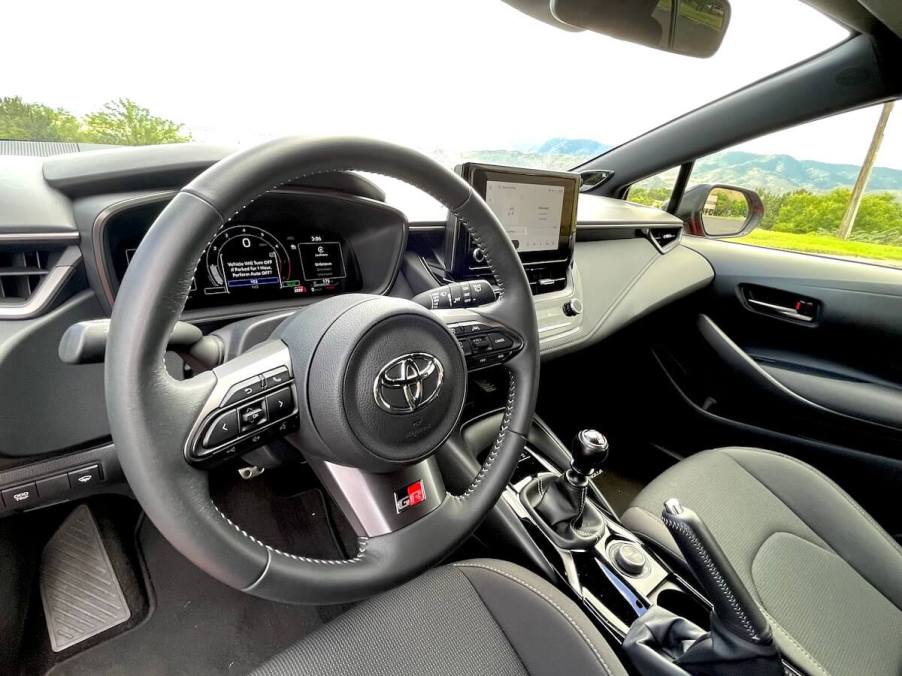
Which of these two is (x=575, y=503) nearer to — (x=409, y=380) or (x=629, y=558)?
(x=629, y=558)

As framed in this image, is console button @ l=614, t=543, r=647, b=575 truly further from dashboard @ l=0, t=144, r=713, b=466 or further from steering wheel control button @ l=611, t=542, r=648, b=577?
dashboard @ l=0, t=144, r=713, b=466

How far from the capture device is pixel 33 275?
82cm

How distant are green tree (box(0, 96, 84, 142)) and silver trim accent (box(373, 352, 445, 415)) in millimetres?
899

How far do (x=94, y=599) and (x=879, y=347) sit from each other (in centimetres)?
244

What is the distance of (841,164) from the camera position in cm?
171

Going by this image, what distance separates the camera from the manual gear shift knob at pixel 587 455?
1.08 meters

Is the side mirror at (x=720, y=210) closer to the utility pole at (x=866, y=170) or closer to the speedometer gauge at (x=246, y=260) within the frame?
the utility pole at (x=866, y=170)

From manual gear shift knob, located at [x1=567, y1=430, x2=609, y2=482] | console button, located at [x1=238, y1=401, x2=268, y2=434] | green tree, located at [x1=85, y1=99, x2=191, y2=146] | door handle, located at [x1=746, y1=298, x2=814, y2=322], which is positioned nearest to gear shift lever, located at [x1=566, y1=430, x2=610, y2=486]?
manual gear shift knob, located at [x1=567, y1=430, x2=609, y2=482]

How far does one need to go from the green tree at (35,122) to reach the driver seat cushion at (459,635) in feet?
3.51

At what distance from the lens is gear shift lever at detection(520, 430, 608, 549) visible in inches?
42.8

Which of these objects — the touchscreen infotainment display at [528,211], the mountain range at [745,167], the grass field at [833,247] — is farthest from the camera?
the grass field at [833,247]

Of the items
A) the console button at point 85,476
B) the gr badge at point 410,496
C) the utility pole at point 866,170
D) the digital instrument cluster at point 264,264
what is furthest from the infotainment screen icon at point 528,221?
the utility pole at point 866,170

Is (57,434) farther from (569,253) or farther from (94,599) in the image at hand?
(569,253)

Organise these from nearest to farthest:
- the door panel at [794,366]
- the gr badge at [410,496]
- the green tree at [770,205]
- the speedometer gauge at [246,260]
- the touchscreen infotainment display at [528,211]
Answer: the gr badge at [410,496]
the speedometer gauge at [246,260]
the touchscreen infotainment display at [528,211]
the door panel at [794,366]
the green tree at [770,205]
